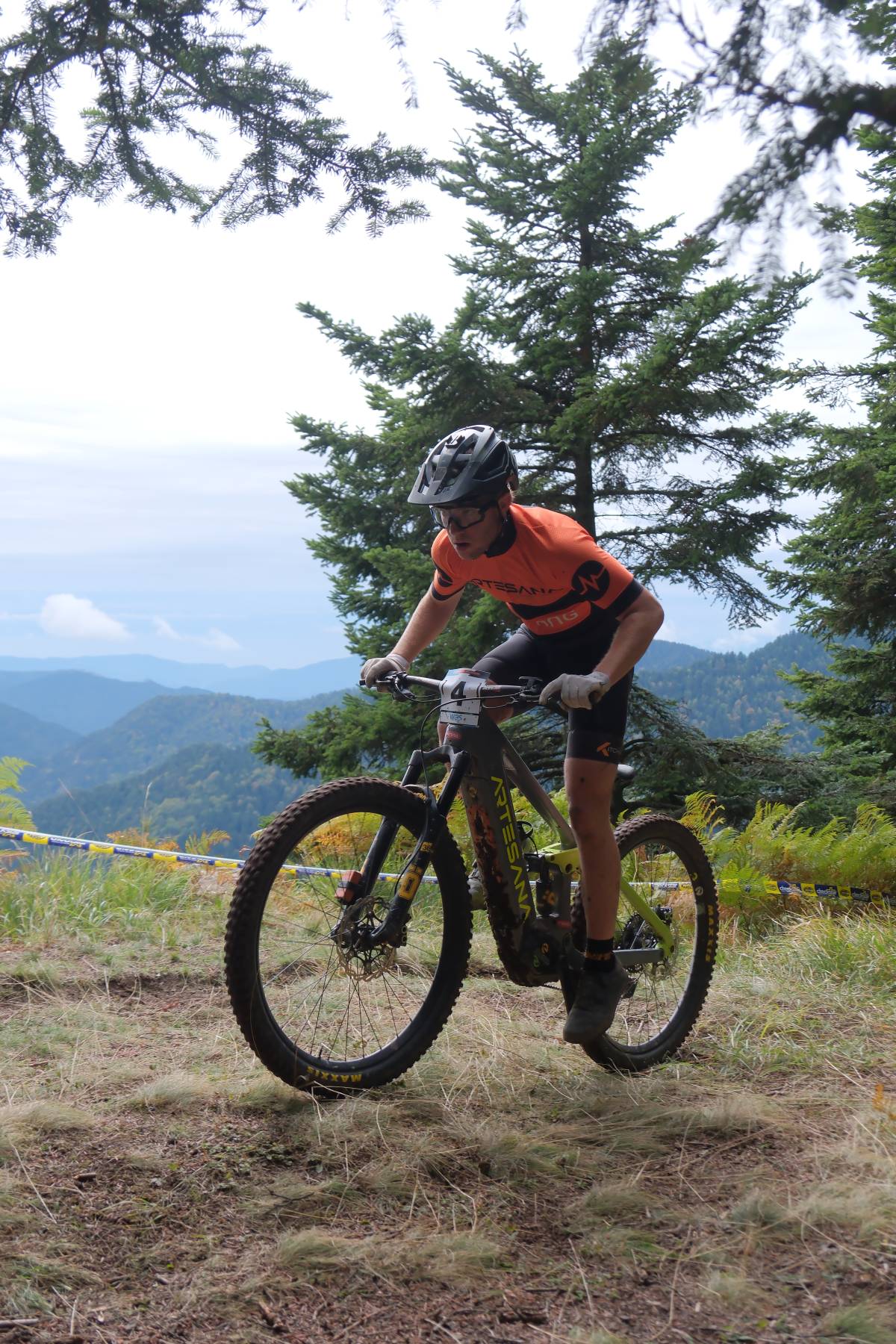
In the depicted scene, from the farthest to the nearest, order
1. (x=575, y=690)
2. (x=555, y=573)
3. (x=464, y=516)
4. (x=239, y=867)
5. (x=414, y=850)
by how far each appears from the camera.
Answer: (x=239, y=867), (x=555, y=573), (x=464, y=516), (x=414, y=850), (x=575, y=690)

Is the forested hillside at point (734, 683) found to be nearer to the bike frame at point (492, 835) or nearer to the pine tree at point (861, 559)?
the pine tree at point (861, 559)

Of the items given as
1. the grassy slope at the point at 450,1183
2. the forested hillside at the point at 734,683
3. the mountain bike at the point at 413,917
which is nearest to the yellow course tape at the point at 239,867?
the grassy slope at the point at 450,1183

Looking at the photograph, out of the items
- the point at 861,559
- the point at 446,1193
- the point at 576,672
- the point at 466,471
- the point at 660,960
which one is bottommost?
the point at 446,1193

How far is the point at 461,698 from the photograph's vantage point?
339 centimetres

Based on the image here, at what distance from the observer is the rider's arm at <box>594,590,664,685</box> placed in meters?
3.35

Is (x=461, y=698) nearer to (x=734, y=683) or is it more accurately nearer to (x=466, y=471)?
(x=466, y=471)

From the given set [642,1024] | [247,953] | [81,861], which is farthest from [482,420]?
[247,953]

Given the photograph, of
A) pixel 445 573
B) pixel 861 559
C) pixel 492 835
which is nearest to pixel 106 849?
pixel 445 573

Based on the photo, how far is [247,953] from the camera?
2.98m

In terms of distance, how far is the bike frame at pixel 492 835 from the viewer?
130 inches

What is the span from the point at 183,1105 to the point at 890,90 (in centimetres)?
338

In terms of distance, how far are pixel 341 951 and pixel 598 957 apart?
1025mm

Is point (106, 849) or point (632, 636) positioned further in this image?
point (106, 849)

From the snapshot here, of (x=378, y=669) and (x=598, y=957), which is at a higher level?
(x=378, y=669)
